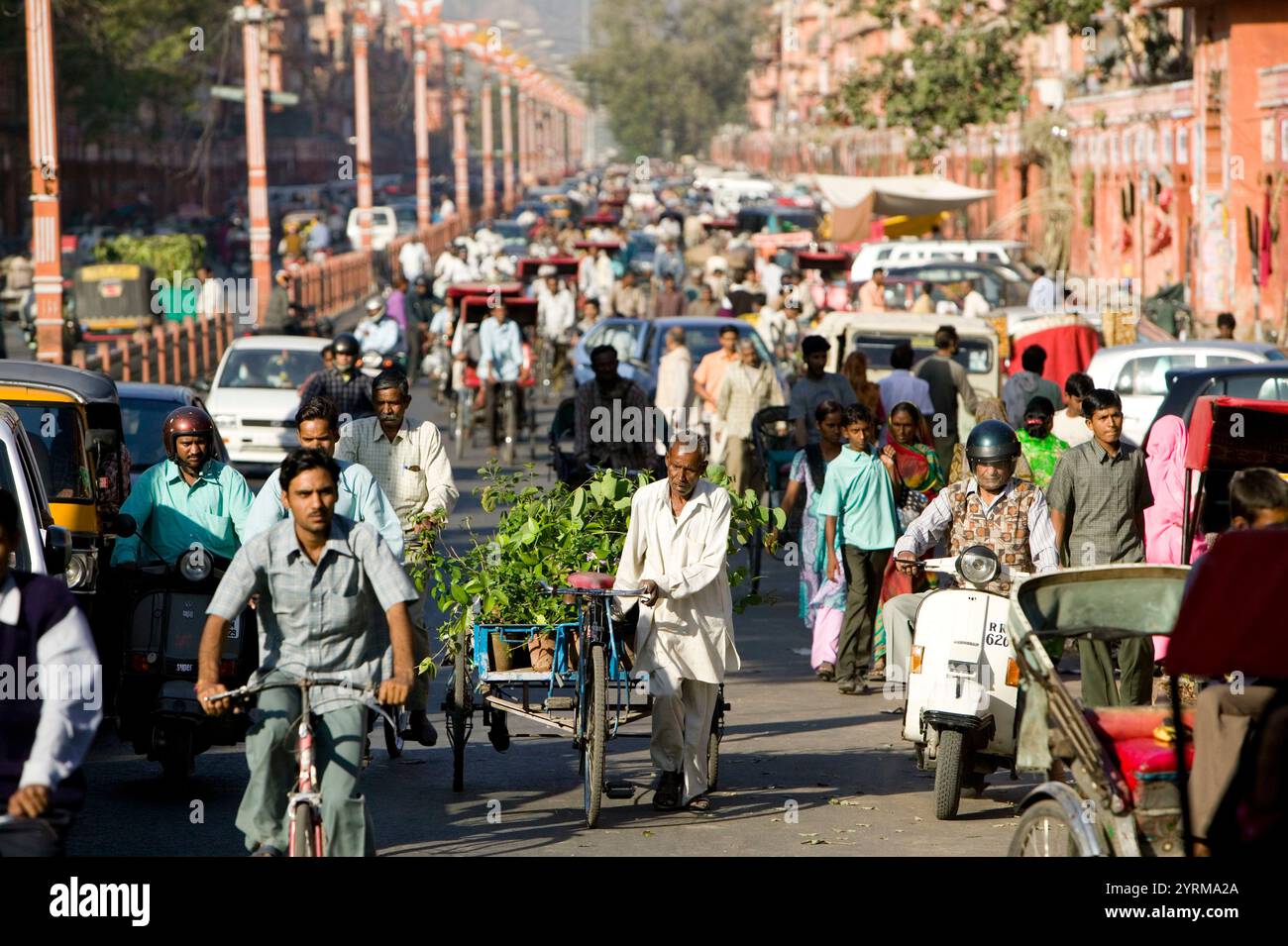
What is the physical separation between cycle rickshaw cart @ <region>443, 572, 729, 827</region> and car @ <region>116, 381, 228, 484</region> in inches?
244

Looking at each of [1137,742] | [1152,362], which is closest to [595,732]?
[1137,742]

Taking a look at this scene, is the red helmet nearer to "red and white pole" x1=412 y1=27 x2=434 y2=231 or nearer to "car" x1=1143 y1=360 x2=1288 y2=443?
"car" x1=1143 y1=360 x2=1288 y2=443

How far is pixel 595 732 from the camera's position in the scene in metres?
8.60

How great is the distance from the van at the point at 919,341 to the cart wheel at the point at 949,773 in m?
11.2

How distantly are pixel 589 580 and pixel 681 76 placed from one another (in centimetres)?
18054

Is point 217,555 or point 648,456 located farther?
point 648,456

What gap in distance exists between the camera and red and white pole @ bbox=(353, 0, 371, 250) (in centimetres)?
4375

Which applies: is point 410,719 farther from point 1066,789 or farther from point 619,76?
point 619,76

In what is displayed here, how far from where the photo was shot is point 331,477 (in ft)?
21.6

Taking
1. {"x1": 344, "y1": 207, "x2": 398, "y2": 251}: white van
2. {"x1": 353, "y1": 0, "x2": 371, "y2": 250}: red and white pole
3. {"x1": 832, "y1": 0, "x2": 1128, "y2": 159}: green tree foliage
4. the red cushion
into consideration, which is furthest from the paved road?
{"x1": 344, "y1": 207, "x2": 398, "y2": 251}: white van

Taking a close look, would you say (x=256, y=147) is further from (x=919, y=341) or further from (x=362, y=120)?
(x=919, y=341)

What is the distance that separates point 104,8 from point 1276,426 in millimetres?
43551

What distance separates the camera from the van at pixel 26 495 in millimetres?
8562

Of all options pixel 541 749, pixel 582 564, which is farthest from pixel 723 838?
pixel 541 749
